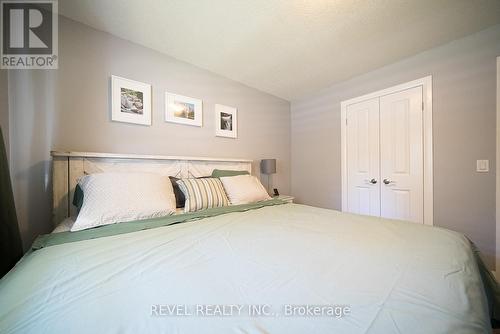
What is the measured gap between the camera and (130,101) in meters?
1.87

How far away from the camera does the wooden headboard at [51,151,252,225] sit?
1.47 meters

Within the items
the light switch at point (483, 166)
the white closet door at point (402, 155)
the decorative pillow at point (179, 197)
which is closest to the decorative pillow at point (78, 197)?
the decorative pillow at point (179, 197)

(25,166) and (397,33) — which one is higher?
(397,33)

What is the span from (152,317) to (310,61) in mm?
2567

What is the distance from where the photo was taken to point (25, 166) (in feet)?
4.70

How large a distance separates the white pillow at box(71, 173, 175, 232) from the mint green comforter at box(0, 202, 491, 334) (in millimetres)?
188

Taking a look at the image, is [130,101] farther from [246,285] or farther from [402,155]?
[402,155]

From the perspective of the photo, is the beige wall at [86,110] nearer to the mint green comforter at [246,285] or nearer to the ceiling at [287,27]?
the ceiling at [287,27]

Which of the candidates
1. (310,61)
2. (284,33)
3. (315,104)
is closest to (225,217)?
(284,33)

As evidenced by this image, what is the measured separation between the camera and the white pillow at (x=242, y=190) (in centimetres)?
190

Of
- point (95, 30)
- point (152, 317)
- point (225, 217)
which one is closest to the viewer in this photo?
point (152, 317)

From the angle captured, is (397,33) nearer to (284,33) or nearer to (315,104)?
(284,33)

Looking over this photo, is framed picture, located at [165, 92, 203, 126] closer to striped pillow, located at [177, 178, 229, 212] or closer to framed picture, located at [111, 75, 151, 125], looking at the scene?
framed picture, located at [111, 75, 151, 125]

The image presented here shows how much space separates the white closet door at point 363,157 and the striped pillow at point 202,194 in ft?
6.21
